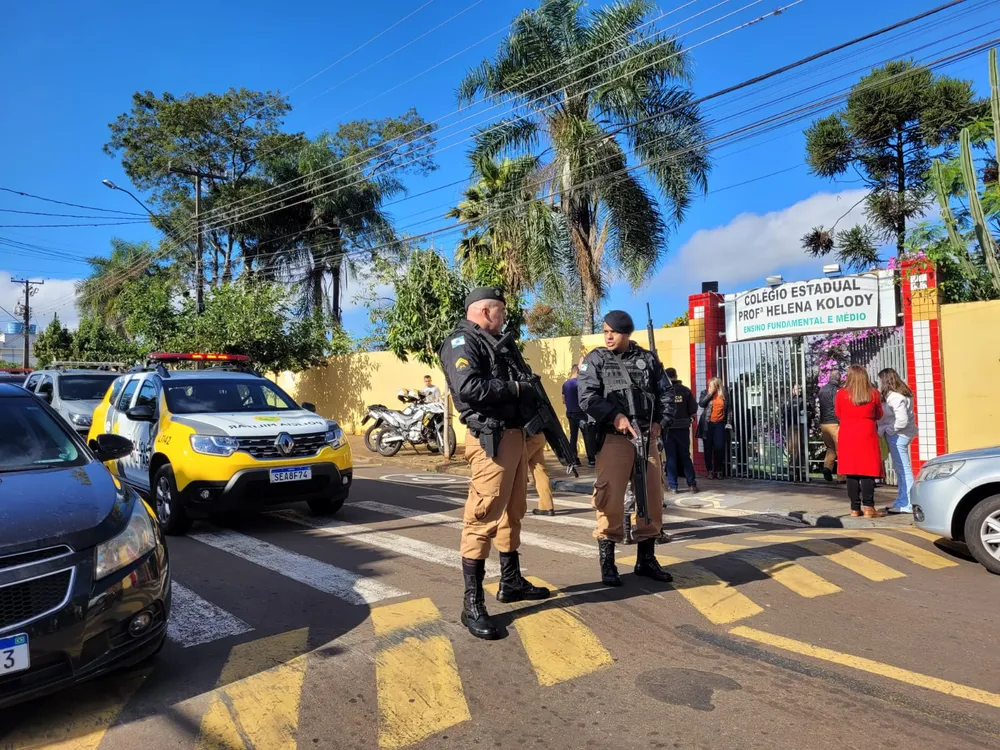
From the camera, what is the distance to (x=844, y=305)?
11047 mm

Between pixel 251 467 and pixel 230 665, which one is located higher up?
pixel 251 467

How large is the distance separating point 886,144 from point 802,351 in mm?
13923

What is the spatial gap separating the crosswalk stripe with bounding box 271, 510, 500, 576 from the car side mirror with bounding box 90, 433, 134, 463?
2.47m

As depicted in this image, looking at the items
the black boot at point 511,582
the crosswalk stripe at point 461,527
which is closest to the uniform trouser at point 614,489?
the black boot at point 511,582

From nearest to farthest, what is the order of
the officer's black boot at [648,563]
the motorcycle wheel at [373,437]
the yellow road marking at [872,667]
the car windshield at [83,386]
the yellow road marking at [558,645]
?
the yellow road marking at [872,667] < the yellow road marking at [558,645] < the officer's black boot at [648,563] < the car windshield at [83,386] < the motorcycle wheel at [373,437]

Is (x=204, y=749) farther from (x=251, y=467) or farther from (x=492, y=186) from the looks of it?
(x=492, y=186)

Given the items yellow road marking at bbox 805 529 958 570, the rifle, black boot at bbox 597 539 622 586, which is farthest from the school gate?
the rifle

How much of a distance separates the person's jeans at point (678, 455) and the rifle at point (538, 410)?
601cm

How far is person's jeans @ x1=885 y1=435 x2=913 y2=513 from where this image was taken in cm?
871

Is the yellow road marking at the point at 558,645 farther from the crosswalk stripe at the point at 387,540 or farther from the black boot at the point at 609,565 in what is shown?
the crosswalk stripe at the point at 387,540

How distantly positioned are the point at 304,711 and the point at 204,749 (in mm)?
450

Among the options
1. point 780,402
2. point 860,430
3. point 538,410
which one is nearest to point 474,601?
point 538,410

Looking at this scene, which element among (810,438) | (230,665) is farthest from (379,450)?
(230,665)

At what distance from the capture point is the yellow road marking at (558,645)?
375 centimetres
